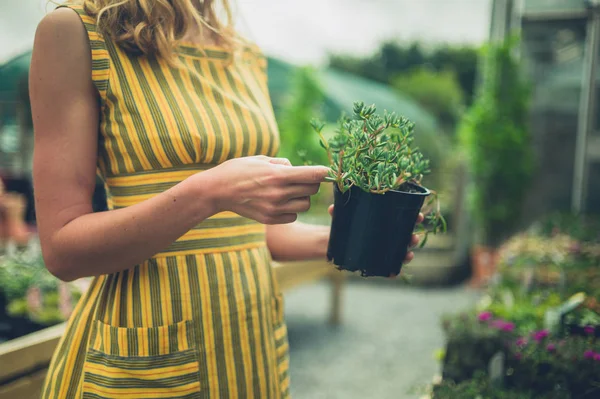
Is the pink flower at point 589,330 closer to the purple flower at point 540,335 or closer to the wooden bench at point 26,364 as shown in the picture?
the purple flower at point 540,335

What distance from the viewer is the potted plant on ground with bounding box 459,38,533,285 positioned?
247 inches

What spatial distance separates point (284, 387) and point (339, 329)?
3.87 meters

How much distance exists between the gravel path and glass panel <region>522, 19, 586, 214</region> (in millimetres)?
1711

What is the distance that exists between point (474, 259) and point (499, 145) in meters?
1.42

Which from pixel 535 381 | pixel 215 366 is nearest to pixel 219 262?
pixel 215 366

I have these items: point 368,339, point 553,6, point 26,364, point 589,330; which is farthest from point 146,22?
point 553,6

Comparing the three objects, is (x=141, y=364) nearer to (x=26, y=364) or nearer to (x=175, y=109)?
(x=175, y=109)

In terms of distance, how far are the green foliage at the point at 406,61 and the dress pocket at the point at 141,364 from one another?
28.3 meters

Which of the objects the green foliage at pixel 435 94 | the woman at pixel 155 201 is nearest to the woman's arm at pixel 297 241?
the woman at pixel 155 201

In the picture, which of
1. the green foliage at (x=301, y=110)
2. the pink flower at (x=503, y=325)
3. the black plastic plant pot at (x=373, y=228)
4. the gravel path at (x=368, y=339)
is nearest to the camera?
the black plastic plant pot at (x=373, y=228)

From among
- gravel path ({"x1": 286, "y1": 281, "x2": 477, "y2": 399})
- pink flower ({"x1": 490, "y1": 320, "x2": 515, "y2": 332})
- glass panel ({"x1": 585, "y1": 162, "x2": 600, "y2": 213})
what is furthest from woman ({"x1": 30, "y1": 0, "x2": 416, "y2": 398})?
glass panel ({"x1": 585, "y1": 162, "x2": 600, "y2": 213})

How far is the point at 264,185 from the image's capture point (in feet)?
2.63

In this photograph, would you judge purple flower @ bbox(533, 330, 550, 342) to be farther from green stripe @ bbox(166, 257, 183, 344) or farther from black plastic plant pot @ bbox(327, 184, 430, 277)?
green stripe @ bbox(166, 257, 183, 344)

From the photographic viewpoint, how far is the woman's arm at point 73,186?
0.84 metres
